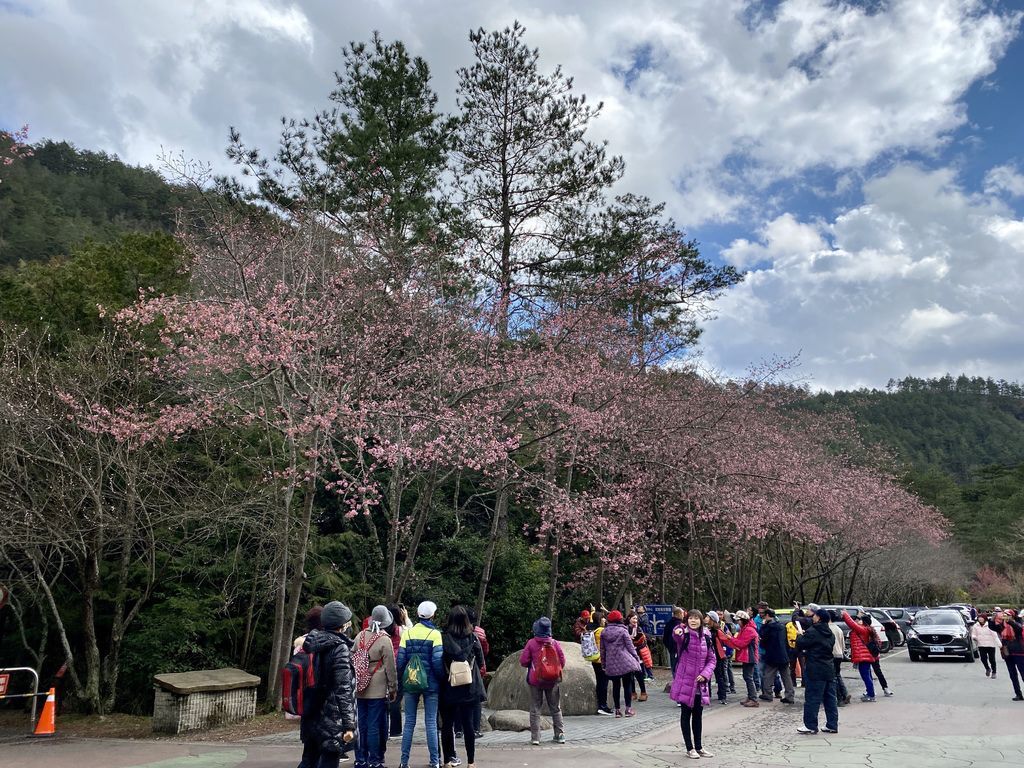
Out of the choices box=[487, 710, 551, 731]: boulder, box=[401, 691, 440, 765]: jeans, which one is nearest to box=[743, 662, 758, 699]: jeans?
box=[487, 710, 551, 731]: boulder

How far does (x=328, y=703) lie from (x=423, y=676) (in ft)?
6.71

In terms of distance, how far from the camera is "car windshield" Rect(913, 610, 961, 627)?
2508 centimetres

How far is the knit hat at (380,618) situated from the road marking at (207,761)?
234cm

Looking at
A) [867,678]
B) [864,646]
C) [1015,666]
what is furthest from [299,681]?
[1015,666]

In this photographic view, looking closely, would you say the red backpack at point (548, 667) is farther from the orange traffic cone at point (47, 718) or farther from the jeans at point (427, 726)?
the orange traffic cone at point (47, 718)

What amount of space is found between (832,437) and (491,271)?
69.5 ft

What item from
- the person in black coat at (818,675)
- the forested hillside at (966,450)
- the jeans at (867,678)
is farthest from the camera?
the forested hillside at (966,450)

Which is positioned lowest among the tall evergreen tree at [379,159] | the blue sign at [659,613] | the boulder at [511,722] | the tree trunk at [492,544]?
the boulder at [511,722]

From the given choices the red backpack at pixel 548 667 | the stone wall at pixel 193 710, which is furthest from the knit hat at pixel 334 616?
the stone wall at pixel 193 710

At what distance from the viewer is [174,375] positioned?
14859mm

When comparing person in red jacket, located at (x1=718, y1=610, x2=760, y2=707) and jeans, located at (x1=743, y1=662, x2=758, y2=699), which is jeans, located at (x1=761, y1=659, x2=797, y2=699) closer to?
person in red jacket, located at (x1=718, y1=610, x2=760, y2=707)

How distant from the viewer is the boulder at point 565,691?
473 inches

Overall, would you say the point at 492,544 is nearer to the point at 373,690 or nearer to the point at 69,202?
the point at 373,690

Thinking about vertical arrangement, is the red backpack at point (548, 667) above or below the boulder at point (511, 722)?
above
